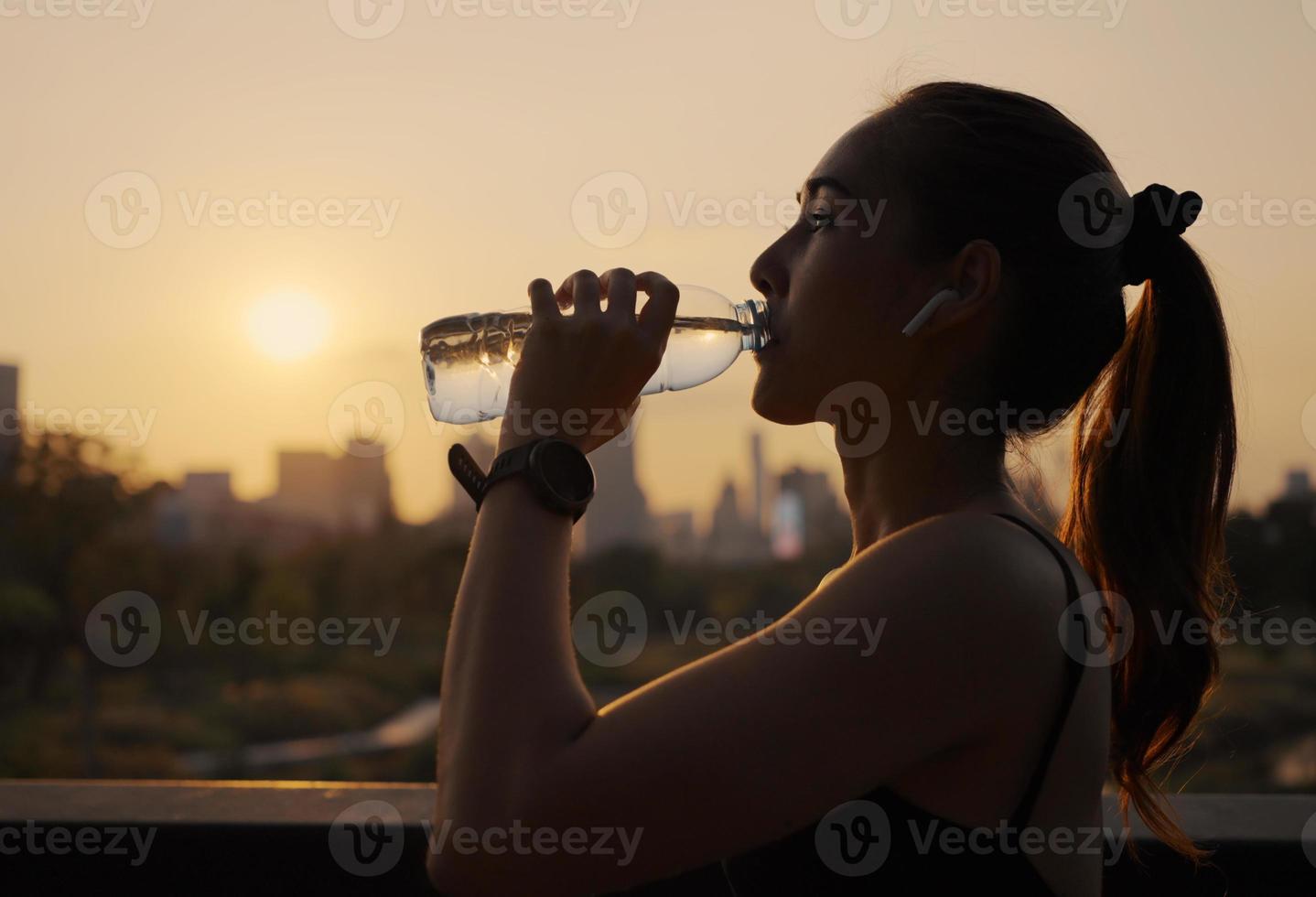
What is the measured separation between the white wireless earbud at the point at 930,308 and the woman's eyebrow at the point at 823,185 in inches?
7.1

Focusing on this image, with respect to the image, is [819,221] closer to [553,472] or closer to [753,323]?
[753,323]

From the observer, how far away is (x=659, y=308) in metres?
1.41

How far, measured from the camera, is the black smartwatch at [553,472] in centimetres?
127

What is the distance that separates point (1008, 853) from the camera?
46.9 inches

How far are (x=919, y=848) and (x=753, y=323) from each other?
0.83 m

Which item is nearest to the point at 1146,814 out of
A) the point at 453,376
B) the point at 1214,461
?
the point at 1214,461

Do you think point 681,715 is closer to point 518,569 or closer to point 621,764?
point 621,764

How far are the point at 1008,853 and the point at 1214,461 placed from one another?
64 cm
